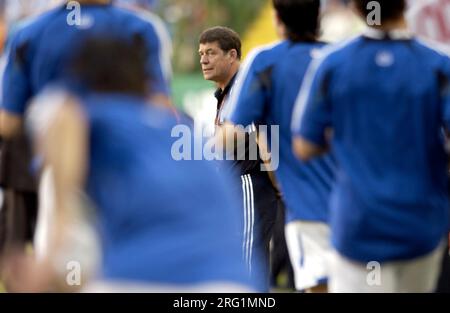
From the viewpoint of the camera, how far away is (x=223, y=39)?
916 cm

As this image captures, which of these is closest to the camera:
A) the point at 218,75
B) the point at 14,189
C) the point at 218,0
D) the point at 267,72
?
the point at 267,72

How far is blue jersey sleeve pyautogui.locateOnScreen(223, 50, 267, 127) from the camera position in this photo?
276 inches

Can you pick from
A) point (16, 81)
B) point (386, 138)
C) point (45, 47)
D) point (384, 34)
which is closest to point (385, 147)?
point (386, 138)

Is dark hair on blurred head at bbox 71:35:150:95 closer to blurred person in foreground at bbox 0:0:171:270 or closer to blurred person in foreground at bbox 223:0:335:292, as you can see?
blurred person in foreground at bbox 0:0:171:270

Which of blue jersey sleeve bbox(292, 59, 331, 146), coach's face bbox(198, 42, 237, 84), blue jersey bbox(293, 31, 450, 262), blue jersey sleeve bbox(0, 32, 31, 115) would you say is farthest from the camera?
coach's face bbox(198, 42, 237, 84)

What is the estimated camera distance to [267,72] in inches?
279

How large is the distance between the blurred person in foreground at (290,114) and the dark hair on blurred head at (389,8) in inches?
41.7

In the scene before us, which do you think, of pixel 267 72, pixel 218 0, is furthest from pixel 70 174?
pixel 218 0

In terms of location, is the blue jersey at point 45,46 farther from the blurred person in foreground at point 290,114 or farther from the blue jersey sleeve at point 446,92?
the blue jersey sleeve at point 446,92

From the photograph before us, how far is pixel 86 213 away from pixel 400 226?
2081 mm

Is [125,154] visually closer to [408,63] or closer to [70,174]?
[70,174]

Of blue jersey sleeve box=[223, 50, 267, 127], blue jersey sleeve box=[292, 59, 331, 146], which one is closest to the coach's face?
blue jersey sleeve box=[223, 50, 267, 127]

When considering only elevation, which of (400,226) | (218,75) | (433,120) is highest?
(218,75)

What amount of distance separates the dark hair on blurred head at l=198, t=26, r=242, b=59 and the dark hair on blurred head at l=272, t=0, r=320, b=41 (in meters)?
1.85
